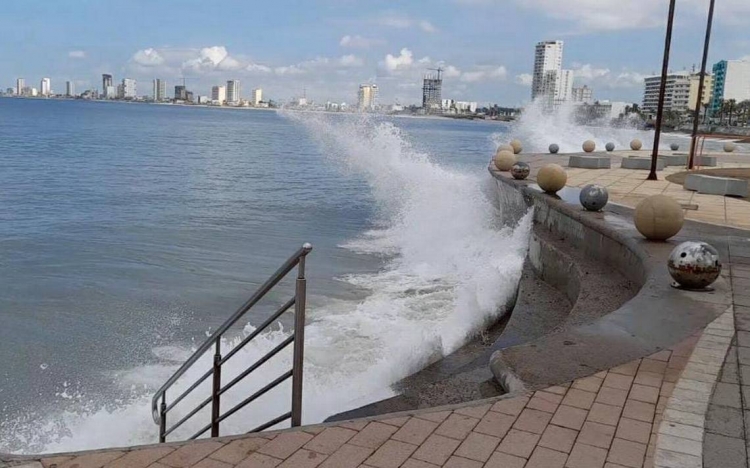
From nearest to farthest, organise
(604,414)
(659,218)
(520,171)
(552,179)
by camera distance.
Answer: (604,414), (659,218), (552,179), (520,171)

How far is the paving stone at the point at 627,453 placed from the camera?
326cm

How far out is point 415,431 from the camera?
358cm

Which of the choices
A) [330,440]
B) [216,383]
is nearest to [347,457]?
[330,440]

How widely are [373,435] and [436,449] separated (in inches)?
14.3

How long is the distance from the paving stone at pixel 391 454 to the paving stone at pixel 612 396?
1.32 meters

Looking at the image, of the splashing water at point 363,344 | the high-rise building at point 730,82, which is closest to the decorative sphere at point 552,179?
the splashing water at point 363,344

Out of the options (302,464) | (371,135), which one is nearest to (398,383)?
(302,464)

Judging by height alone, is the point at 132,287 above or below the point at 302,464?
below

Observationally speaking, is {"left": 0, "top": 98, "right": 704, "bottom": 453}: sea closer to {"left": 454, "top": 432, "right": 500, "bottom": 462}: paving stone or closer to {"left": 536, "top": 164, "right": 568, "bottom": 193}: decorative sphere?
{"left": 536, "top": 164, "right": 568, "bottom": 193}: decorative sphere

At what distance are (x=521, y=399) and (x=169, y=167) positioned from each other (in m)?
35.0

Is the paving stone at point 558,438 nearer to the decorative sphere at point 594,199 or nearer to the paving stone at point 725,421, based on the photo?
the paving stone at point 725,421

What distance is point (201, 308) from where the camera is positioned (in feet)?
35.5

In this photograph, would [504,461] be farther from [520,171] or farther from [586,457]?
[520,171]

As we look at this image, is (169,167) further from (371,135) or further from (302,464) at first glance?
(302,464)
